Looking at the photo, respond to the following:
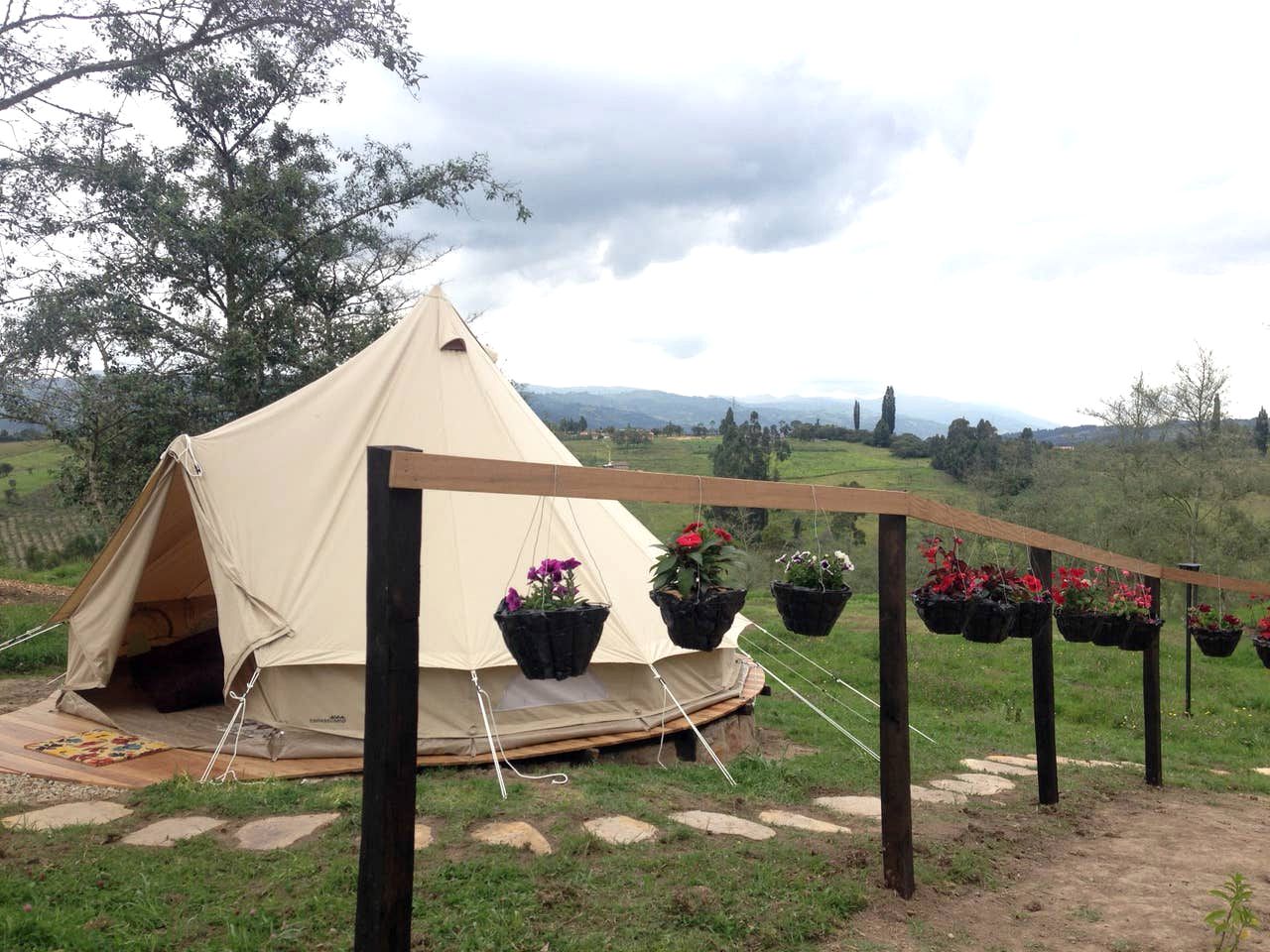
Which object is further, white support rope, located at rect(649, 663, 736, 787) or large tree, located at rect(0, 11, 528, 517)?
large tree, located at rect(0, 11, 528, 517)

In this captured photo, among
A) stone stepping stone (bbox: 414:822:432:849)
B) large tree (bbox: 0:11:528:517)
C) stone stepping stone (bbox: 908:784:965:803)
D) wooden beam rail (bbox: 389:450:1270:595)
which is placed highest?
large tree (bbox: 0:11:528:517)

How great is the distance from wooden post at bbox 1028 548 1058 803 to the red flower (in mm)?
2888

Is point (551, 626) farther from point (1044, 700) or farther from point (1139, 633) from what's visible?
point (1139, 633)

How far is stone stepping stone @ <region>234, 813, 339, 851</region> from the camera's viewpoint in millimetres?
3914

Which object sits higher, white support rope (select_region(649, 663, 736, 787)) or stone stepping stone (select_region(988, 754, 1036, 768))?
white support rope (select_region(649, 663, 736, 787))

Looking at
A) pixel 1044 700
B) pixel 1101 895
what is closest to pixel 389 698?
pixel 1101 895

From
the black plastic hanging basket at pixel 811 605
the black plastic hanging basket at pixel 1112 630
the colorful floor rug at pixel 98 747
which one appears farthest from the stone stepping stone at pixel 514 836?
the black plastic hanging basket at pixel 1112 630

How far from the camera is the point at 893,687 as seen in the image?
12.7 ft

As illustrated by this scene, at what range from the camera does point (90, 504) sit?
11406mm

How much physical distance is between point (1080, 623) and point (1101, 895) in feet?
6.83

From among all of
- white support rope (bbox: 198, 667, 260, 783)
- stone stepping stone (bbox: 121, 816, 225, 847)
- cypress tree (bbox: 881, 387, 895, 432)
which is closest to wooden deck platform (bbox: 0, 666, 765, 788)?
white support rope (bbox: 198, 667, 260, 783)

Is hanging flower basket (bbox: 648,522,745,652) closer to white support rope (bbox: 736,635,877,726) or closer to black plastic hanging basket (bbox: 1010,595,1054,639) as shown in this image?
black plastic hanging basket (bbox: 1010,595,1054,639)

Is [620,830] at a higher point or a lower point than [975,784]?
higher

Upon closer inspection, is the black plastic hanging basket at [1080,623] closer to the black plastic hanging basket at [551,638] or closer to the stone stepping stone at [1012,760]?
the stone stepping stone at [1012,760]
